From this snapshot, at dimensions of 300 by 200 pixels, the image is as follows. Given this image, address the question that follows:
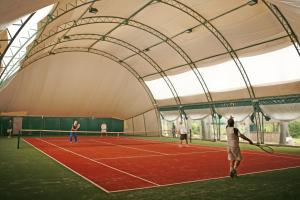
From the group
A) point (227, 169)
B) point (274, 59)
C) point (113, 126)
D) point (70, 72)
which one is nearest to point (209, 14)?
point (274, 59)

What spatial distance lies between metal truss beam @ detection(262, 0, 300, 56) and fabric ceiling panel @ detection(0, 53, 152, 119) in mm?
23897

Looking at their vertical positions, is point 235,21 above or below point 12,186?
above

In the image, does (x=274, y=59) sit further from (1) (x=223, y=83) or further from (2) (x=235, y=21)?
(1) (x=223, y=83)

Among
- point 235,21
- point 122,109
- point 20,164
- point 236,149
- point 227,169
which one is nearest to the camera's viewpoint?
point 236,149

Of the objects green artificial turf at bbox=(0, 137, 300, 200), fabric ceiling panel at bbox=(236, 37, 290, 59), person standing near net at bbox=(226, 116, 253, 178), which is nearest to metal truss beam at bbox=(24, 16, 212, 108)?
fabric ceiling panel at bbox=(236, 37, 290, 59)

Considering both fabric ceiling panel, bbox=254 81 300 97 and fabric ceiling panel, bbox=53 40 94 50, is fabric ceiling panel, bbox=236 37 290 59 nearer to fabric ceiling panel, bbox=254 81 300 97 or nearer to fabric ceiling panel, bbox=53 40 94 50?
fabric ceiling panel, bbox=254 81 300 97

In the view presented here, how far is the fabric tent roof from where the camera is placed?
2242 centimetres

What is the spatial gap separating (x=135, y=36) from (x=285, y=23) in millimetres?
15906

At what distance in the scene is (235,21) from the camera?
2300 centimetres

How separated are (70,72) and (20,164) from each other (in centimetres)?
2769

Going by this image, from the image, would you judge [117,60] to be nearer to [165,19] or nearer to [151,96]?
[151,96]

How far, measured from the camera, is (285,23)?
69.1 ft

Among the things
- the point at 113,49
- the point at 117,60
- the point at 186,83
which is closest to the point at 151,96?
the point at 117,60

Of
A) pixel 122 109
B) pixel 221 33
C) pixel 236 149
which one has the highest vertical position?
pixel 221 33
